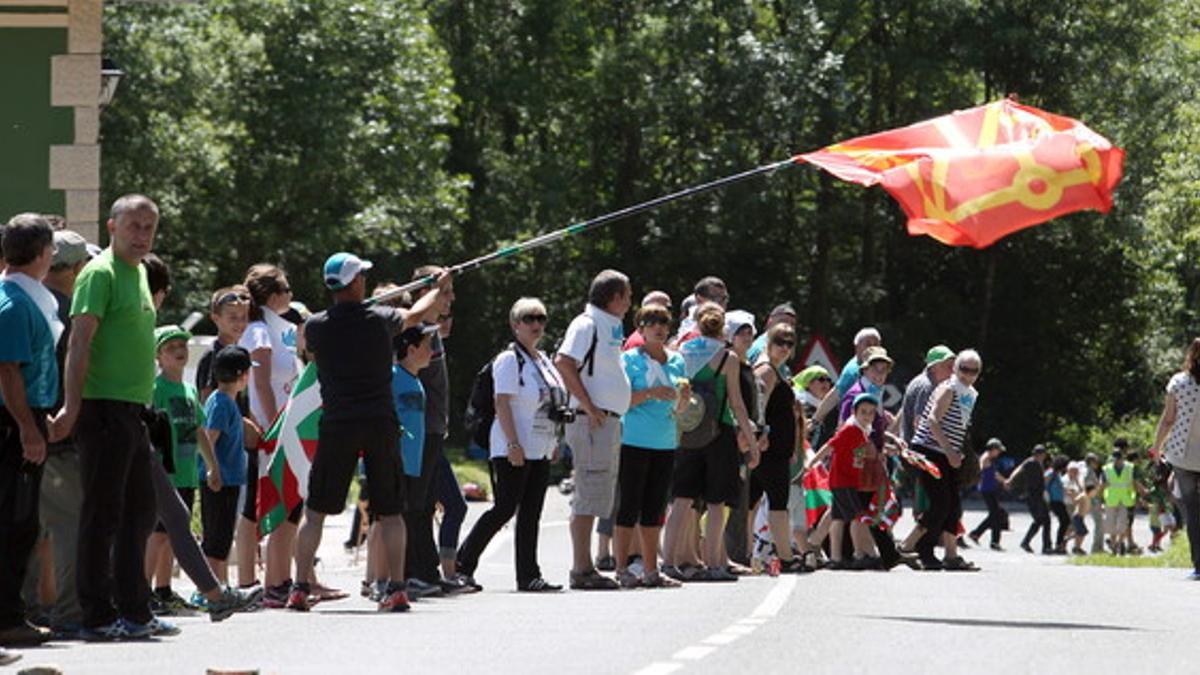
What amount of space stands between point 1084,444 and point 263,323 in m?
45.7

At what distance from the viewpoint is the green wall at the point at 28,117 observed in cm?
2364

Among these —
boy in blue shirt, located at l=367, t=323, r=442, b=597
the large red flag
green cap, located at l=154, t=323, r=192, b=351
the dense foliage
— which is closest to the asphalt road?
boy in blue shirt, located at l=367, t=323, r=442, b=597

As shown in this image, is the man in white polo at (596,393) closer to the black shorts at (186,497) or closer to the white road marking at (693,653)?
the black shorts at (186,497)

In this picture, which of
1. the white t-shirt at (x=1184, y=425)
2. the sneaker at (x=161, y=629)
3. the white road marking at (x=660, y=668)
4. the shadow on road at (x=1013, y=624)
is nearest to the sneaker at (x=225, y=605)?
the sneaker at (x=161, y=629)

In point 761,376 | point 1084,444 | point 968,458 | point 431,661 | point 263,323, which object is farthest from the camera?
point 1084,444

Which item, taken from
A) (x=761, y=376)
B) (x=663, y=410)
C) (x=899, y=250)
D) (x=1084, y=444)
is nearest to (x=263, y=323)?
(x=663, y=410)

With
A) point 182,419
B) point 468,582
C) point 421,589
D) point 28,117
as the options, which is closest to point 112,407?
point 182,419

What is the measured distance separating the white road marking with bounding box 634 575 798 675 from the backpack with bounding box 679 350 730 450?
1372mm

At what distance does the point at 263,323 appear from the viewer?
16.3 metres

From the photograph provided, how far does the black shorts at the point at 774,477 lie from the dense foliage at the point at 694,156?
34954 mm

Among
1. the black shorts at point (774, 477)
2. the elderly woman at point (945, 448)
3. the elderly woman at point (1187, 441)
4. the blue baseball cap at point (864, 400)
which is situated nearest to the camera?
the black shorts at point (774, 477)

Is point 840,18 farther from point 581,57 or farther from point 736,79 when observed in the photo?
point 581,57

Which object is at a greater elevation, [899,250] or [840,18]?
[840,18]

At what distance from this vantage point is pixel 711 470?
62.3 feet
